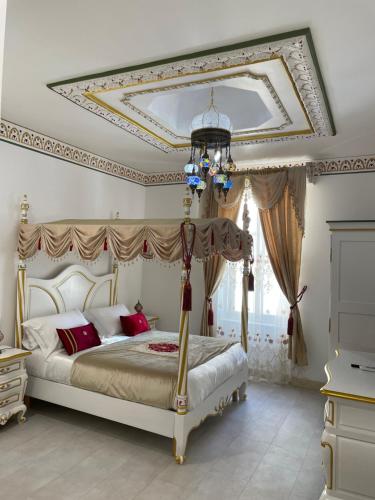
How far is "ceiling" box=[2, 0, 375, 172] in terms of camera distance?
196 cm

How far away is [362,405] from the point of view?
202 cm

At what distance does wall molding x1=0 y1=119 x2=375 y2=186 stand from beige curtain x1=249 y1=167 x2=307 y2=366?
0.23 m

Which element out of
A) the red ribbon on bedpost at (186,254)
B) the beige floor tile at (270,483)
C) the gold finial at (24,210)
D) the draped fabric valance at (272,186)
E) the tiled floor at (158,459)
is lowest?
the beige floor tile at (270,483)

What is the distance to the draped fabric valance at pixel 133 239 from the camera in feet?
10.3

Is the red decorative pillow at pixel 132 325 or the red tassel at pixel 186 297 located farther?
the red decorative pillow at pixel 132 325

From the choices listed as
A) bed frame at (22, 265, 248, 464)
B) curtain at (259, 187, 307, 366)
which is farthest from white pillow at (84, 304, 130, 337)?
curtain at (259, 187, 307, 366)

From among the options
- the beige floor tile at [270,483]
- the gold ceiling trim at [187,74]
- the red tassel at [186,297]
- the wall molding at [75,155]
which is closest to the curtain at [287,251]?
the wall molding at [75,155]

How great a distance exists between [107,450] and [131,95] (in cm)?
298

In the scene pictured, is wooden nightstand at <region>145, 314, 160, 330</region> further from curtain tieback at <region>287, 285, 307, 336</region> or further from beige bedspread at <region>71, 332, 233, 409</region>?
curtain tieback at <region>287, 285, 307, 336</region>

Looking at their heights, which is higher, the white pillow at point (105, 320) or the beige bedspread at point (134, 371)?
the white pillow at point (105, 320)

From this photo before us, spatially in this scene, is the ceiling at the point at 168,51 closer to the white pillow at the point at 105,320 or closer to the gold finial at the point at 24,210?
the gold finial at the point at 24,210

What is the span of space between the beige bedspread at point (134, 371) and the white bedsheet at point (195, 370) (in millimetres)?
87

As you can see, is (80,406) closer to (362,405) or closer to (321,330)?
(362,405)

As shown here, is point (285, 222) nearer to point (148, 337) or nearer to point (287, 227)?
point (287, 227)
